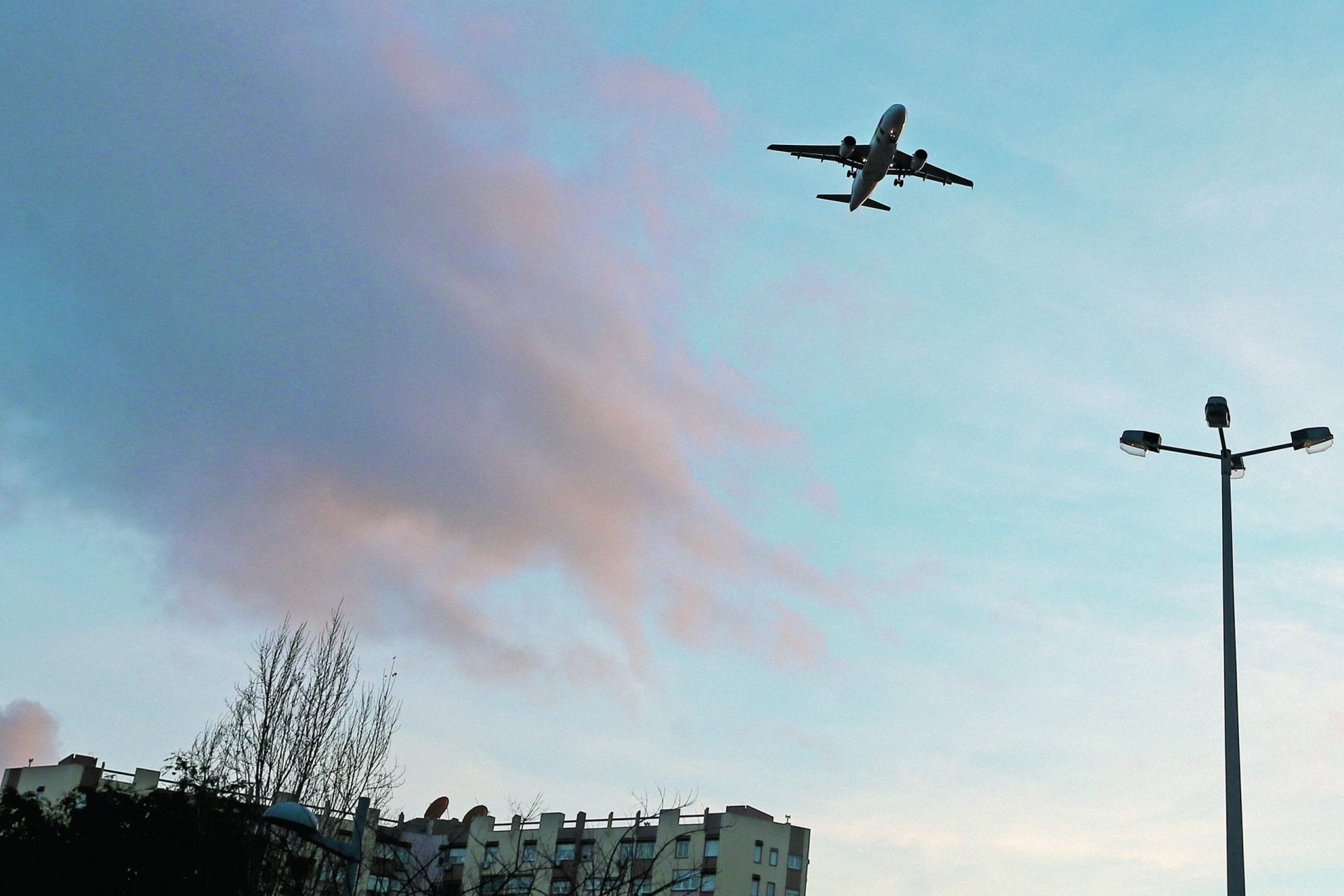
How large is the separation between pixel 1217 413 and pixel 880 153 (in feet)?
106

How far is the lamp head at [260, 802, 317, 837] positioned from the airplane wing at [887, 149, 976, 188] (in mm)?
44049

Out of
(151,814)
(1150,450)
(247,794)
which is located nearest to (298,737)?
(247,794)

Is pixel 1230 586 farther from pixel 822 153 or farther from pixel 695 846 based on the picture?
pixel 695 846

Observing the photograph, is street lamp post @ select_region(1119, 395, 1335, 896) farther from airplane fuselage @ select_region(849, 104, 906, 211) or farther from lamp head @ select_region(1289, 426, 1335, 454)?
airplane fuselage @ select_region(849, 104, 906, 211)

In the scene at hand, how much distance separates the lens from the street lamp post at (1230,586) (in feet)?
51.5

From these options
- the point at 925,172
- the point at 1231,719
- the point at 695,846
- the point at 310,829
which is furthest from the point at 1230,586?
the point at 695,846

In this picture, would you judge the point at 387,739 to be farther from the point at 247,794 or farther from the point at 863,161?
the point at 863,161

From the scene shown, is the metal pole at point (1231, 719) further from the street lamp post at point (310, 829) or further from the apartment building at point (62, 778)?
the apartment building at point (62, 778)

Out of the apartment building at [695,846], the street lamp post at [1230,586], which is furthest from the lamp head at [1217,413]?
the apartment building at [695,846]

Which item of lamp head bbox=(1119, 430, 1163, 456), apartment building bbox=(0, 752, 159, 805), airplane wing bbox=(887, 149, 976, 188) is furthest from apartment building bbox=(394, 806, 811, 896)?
lamp head bbox=(1119, 430, 1163, 456)

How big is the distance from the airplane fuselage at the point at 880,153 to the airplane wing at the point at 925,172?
0.43 metres

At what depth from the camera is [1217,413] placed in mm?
18312

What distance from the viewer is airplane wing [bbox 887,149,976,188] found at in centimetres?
5312

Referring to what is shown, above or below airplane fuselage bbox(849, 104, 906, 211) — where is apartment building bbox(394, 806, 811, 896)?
below
